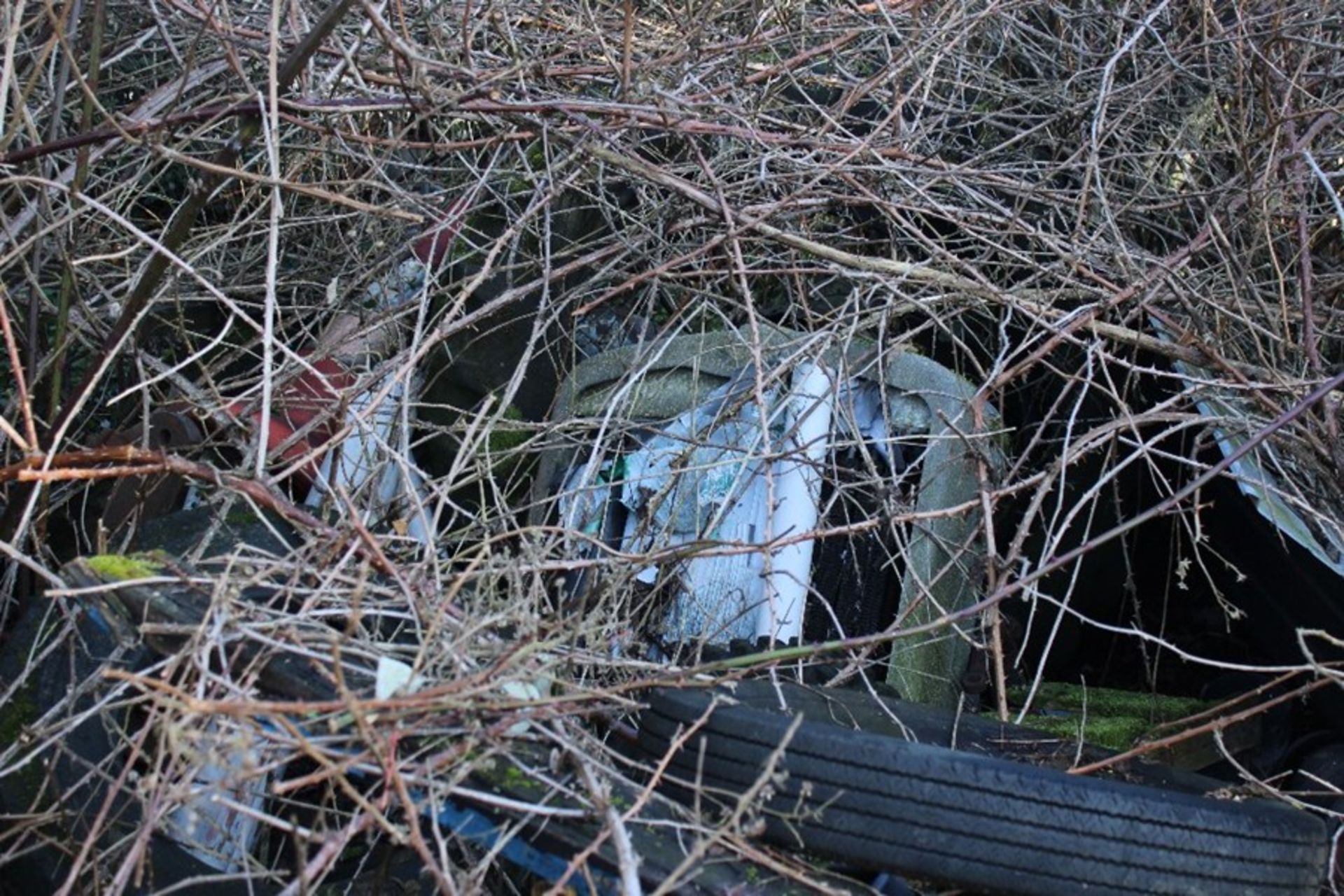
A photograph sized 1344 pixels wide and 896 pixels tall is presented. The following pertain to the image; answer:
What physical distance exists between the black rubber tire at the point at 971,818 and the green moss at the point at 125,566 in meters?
0.92

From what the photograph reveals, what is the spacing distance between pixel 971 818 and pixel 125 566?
53.7 inches

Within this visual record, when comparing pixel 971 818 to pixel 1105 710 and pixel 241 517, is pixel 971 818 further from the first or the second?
pixel 241 517

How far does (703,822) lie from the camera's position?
1917 millimetres

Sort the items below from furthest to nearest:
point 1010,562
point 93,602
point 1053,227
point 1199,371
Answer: point 1053,227
point 1199,371
point 1010,562
point 93,602

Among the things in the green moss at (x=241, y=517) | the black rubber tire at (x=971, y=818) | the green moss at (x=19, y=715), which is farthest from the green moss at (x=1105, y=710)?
the green moss at (x=19, y=715)

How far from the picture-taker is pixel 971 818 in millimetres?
1938

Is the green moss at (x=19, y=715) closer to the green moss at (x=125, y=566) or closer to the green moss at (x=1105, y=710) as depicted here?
the green moss at (x=125, y=566)

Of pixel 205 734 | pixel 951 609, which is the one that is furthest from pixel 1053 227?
pixel 205 734

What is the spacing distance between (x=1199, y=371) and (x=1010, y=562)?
104 centimetres

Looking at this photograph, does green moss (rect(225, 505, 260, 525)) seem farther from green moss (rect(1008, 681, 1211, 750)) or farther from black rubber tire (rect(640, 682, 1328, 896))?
green moss (rect(1008, 681, 1211, 750))

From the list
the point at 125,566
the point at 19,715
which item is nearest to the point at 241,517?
the point at 19,715

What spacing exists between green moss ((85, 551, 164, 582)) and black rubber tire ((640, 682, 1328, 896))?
922 mm

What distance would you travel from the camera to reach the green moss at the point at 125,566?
2.12 meters

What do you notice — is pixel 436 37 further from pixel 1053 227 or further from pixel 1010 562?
pixel 1010 562
